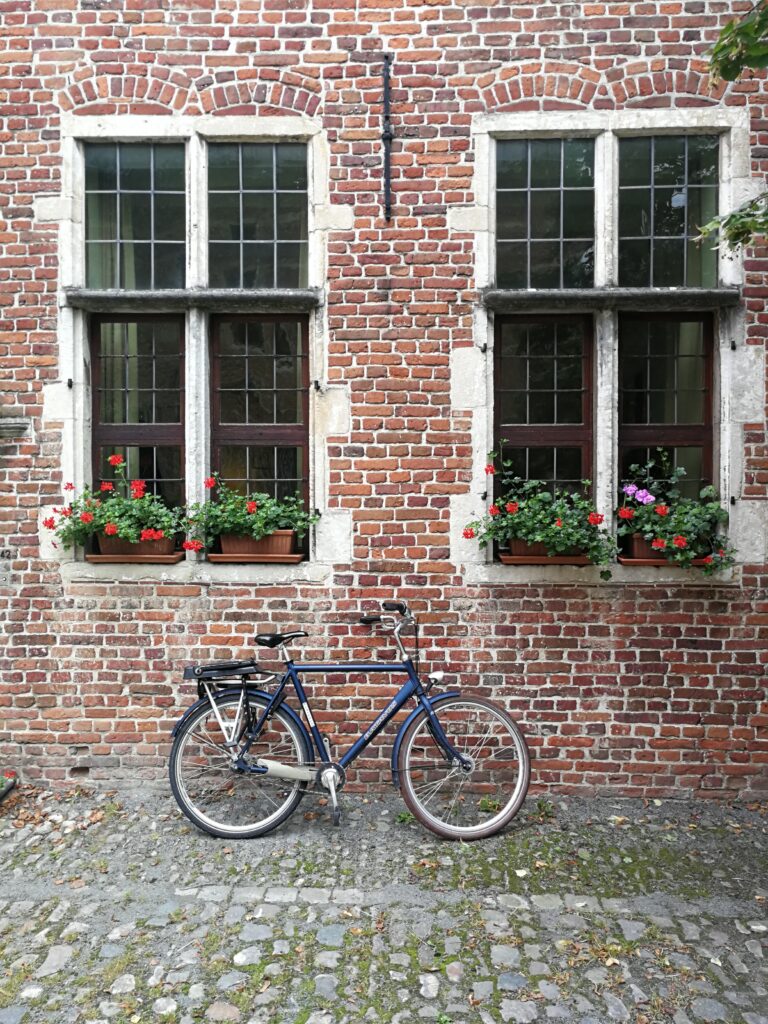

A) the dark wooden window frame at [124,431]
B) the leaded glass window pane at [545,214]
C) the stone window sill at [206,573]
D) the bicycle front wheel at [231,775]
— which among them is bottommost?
the bicycle front wheel at [231,775]

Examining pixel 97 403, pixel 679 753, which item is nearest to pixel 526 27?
pixel 97 403

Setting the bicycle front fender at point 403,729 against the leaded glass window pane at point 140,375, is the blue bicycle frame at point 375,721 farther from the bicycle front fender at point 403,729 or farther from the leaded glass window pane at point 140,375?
the leaded glass window pane at point 140,375

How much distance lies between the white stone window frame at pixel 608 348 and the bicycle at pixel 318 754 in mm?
900

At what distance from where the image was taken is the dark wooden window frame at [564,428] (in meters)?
4.62

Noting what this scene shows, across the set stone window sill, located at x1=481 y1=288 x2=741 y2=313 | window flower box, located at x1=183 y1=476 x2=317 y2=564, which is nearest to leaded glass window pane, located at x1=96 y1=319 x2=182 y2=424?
window flower box, located at x1=183 y1=476 x2=317 y2=564

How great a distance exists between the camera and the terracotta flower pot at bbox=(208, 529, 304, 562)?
4.48 metres

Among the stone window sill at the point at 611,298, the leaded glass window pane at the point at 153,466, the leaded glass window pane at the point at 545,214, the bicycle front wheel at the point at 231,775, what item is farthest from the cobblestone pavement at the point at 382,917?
the leaded glass window pane at the point at 545,214

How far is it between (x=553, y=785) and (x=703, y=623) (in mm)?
1400

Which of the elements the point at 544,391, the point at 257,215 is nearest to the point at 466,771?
the point at 544,391

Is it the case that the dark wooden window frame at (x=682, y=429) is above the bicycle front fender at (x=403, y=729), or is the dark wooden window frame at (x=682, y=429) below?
above

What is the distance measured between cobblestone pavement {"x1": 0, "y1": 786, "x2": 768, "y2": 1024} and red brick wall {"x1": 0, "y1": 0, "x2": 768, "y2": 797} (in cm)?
45

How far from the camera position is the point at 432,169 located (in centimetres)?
448

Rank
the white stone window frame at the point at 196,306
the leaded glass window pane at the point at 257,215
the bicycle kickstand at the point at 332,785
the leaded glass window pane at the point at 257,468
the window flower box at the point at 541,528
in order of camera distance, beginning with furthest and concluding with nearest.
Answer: the leaded glass window pane at the point at 257,468 < the leaded glass window pane at the point at 257,215 < the white stone window frame at the point at 196,306 < the window flower box at the point at 541,528 < the bicycle kickstand at the point at 332,785

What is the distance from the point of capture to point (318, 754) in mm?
Result: 4098
